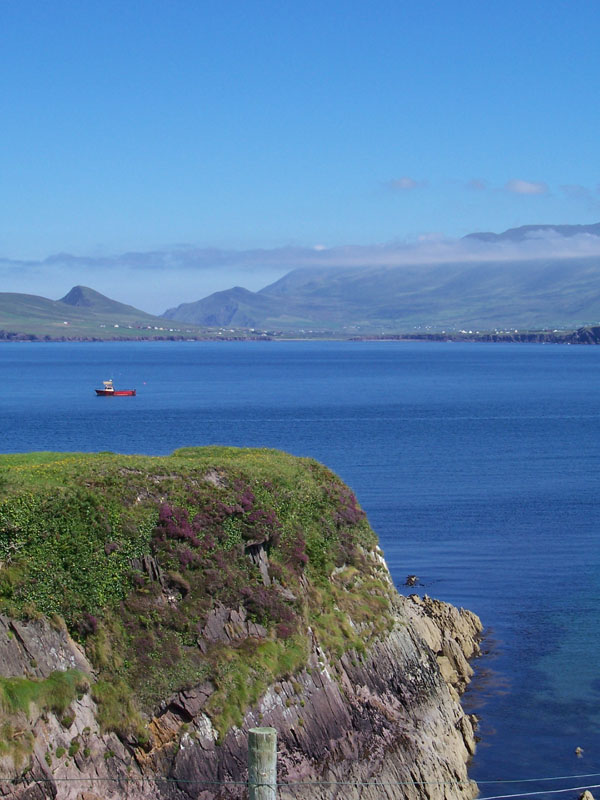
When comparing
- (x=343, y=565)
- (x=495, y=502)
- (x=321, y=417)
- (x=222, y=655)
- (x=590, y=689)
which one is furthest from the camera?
(x=321, y=417)

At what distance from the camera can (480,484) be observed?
73.2m

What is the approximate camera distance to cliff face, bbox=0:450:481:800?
21.0 metres

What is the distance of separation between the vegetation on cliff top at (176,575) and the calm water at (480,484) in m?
7.37

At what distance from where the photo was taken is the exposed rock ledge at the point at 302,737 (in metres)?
21.0

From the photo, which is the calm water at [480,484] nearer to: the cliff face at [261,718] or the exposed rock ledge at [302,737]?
the exposed rock ledge at [302,737]

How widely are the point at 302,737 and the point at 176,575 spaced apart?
4603 millimetres

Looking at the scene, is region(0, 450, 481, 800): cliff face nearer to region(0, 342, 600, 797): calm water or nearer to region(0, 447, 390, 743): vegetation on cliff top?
region(0, 447, 390, 743): vegetation on cliff top

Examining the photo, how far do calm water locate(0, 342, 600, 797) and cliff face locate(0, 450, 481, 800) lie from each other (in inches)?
135

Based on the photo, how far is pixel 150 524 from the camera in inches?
993

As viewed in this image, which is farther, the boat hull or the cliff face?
the boat hull

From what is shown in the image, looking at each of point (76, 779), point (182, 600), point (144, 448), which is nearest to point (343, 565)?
point (182, 600)

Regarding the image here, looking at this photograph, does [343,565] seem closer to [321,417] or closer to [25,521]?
[25,521]

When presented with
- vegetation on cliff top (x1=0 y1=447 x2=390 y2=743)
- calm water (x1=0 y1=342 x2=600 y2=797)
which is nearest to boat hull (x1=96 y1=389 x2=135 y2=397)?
calm water (x1=0 y1=342 x2=600 y2=797)

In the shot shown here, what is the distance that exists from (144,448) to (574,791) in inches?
2504
